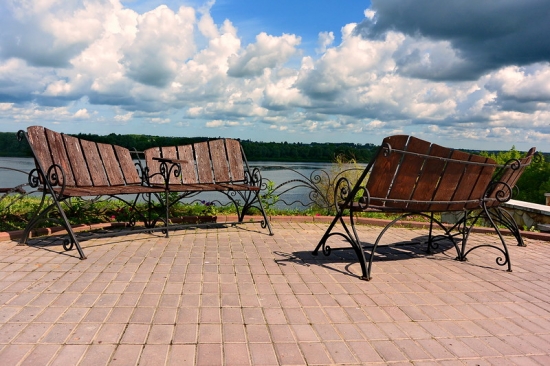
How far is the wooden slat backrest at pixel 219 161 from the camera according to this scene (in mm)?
5918

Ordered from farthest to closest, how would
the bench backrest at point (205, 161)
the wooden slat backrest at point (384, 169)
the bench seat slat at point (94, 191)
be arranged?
1. the bench backrest at point (205, 161)
2. the bench seat slat at point (94, 191)
3. the wooden slat backrest at point (384, 169)

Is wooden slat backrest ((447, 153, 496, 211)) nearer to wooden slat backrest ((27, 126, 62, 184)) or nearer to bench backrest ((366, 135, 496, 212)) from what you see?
bench backrest ((366, 135, 496, 212))

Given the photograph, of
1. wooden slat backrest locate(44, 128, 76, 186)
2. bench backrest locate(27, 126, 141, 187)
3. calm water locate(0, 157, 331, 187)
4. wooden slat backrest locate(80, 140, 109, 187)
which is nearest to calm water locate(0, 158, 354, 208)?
calm water locate(0, 157, 331, 187)

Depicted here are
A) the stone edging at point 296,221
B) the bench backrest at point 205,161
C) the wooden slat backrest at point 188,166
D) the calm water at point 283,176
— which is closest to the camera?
the stone edging at point 296,221

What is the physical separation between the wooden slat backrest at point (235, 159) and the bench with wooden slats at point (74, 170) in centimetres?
131

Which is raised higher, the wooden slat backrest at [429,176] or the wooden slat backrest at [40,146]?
the wooden slat backrest at [40,146]

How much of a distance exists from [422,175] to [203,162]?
320 cm

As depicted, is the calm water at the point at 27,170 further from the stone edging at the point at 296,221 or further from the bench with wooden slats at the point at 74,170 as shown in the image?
the bench with wooden slats at the point at 74,170

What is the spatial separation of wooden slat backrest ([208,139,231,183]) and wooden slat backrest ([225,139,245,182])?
0.22ft

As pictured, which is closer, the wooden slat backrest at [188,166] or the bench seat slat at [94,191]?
the bench seat slat at [94,191]

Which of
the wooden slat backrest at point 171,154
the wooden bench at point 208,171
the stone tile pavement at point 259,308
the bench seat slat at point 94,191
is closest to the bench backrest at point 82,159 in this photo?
the bench seat slat at point 94,191

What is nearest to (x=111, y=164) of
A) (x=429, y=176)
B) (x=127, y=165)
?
(x=127, y=165)

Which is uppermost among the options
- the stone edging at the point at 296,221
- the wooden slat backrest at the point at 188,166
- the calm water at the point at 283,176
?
the wooden slat backrest at the point at 188,166

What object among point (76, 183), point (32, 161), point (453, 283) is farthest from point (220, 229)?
point (453, 283)
